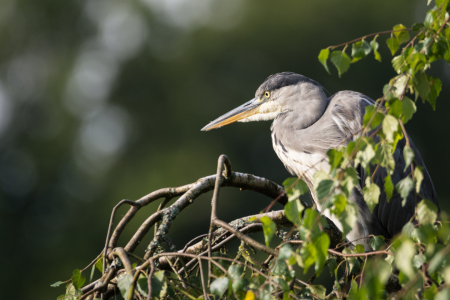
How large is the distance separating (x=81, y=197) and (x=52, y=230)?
3.56 ft

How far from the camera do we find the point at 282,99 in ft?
9.75

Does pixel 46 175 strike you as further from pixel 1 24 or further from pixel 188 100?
pixel 1 24

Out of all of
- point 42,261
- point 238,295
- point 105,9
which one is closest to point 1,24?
point 105,9

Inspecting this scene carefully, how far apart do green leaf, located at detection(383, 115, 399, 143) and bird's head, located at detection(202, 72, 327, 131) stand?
1.89 metres

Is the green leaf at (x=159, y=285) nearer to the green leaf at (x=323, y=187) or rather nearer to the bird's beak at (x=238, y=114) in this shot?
the green leaf at (x=323, y=187)

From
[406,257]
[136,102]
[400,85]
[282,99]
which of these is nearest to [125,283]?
[406,257]

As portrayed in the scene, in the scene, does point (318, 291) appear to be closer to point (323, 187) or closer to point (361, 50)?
point (323, 187)

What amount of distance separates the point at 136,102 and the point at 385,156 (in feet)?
45.1

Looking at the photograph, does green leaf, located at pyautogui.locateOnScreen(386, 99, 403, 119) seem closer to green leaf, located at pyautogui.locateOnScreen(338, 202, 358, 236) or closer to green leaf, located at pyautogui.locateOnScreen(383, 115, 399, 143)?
green leaf, located at pyautogui.locateOnScreen(383, 115, 399, 143)

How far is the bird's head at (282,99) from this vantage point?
2789 mm

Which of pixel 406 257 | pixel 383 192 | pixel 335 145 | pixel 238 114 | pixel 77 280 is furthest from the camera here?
pixel 238 114

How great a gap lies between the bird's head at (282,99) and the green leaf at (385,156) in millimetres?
1862

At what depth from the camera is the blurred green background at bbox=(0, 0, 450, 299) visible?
1147 centimetres

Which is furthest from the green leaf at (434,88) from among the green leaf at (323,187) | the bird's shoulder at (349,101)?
the bird's shoulder at (349,101)
